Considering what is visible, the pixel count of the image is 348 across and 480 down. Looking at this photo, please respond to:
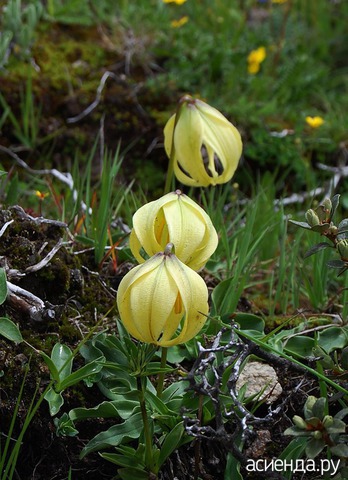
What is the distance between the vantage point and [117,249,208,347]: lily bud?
64.4 inches

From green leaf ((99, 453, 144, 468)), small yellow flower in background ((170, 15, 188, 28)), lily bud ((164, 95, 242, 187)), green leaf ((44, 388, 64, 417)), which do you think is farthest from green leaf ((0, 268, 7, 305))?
small yellow flower in background ((170, 15, 188, 28))

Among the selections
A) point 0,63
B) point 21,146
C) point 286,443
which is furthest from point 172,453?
point 0,63

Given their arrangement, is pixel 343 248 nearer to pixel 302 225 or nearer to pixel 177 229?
pixel 302 225

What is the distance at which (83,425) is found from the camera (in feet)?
6.49

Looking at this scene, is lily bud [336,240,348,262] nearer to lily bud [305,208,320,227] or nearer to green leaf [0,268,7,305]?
lily bud [305,208,320,227]

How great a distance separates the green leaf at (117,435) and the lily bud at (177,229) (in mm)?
426

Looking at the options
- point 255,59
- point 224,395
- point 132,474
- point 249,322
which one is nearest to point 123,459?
point 132,474

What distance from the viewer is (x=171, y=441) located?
179cm

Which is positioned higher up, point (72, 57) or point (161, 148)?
point (72, 57)

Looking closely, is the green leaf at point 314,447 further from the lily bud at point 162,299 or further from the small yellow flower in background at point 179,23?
the small yellow flower in background at point 179,23

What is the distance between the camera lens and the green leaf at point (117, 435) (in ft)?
5.98

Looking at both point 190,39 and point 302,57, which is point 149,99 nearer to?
point 190,39

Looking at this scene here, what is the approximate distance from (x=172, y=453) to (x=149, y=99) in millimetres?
2866

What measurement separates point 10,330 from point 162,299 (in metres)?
0.51
